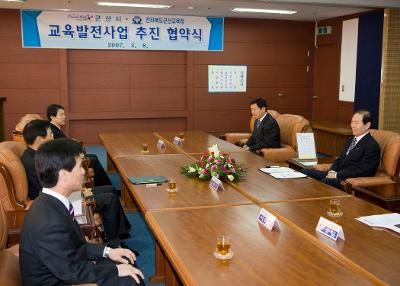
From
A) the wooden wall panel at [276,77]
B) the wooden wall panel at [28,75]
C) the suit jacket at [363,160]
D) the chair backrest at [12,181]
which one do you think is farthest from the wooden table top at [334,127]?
the chair backrest at [12,181]

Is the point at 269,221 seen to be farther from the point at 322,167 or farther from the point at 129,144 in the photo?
the point at 129,144

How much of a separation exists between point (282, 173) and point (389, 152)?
1.16 metres

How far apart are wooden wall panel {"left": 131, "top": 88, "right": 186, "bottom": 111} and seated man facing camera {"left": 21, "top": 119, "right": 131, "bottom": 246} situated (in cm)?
508

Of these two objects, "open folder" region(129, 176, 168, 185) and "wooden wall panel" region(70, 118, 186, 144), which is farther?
"wooden wall panel" region(70, 118, 186, 144)

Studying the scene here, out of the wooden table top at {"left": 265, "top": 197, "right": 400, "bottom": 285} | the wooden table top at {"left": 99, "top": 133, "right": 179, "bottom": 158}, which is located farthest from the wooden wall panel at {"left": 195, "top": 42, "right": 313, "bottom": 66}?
the wooden table top at {"left": 265, "top": 197, "right": 400, "bottom": 285}

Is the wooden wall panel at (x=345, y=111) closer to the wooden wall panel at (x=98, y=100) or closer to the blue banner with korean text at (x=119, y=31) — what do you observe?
the blue banner with korean text at (x=119, y=31)

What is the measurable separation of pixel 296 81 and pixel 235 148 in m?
4.90

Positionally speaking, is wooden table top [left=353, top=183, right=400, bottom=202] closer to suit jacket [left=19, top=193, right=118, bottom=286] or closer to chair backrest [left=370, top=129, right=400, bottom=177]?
chair backrest [left=370, top=129, right=400, bottom=177]

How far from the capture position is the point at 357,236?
215 cm

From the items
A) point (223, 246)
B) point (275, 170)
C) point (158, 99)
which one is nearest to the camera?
point (223, 246)

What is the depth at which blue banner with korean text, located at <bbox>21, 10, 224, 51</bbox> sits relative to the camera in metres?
7.76

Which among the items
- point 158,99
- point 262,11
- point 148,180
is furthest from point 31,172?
point 262,11

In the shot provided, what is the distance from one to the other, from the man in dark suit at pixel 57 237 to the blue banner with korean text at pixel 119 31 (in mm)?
6412

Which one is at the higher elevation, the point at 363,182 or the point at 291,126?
the point at 291,126
